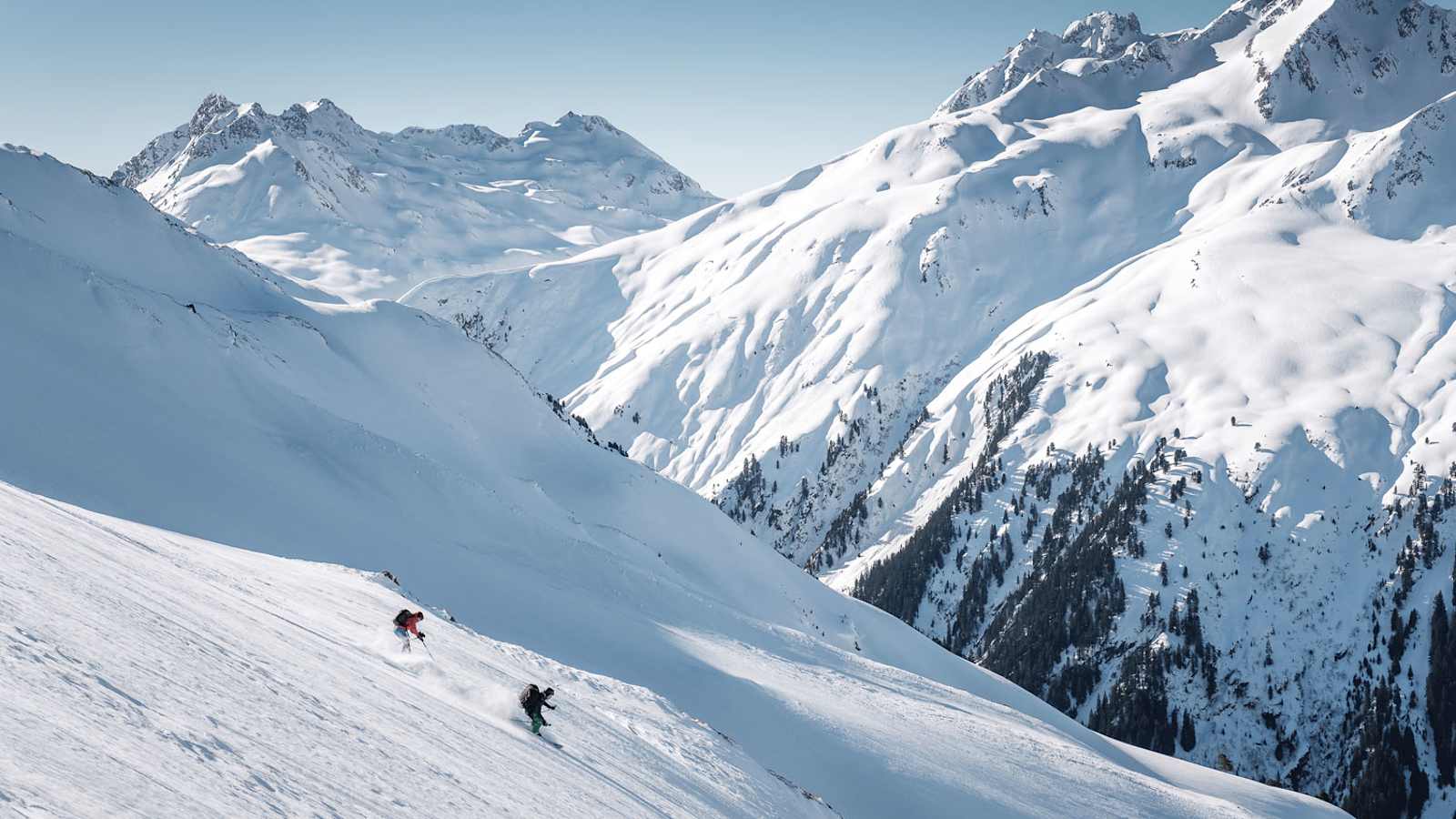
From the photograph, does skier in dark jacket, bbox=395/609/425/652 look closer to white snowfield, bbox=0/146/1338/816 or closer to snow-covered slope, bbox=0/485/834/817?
snow-covered slope, bbox=0/485/834/817

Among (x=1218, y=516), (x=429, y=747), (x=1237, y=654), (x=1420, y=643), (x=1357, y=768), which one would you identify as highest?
(x=1218, y=516)

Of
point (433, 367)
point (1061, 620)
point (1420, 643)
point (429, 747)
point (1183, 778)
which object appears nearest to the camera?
point (429, 747)

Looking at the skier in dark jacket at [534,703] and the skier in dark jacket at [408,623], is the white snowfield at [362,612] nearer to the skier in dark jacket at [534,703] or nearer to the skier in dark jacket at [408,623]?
the skier in dark jacket at [408,623]

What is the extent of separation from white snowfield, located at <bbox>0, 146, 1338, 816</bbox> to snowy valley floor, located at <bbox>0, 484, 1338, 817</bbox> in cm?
8

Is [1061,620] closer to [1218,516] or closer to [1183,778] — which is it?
[1218,516]

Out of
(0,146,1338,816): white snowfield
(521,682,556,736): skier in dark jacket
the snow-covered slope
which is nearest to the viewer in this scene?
the snow-covered slope

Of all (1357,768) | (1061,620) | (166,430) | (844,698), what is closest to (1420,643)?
(1357,768)

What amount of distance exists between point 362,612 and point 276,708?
1356 centimetres

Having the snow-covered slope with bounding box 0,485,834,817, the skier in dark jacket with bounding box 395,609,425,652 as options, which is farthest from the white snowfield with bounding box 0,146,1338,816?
the skier in dark jacket with bounding box 395,609,425,652

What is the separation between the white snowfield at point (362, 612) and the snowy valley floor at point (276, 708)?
8 centimetres

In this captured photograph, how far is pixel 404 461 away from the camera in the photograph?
191ft

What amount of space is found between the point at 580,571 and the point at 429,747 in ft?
129

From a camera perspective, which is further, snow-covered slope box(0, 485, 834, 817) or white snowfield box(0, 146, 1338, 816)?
white snowfield box(0, 146, 1338, 816)

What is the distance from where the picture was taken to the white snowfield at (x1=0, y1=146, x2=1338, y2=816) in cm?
1246
